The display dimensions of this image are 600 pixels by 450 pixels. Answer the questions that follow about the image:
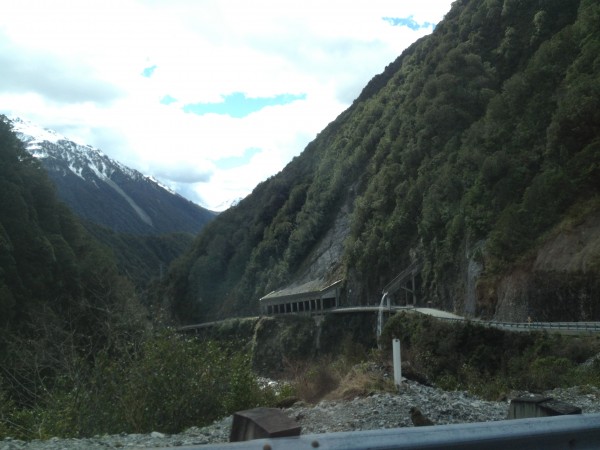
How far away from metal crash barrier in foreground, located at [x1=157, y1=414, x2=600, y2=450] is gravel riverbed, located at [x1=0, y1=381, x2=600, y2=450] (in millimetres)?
3102

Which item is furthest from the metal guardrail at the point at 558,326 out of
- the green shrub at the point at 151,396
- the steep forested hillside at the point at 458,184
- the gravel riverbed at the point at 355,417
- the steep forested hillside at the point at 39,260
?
the steep forested hillside at the point at 39,260

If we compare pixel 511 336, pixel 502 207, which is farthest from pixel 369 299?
pixel 511 336

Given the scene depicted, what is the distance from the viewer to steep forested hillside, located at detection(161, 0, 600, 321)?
3131cm

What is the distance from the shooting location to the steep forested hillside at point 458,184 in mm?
31312

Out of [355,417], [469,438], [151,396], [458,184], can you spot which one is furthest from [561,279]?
[469,438]

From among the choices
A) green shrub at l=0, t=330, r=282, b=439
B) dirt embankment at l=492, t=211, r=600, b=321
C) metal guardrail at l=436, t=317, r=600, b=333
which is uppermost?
dirt embankment at l=492, t=211, r=600, b=321

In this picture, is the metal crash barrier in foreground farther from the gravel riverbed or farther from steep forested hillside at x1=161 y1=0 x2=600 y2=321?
steep forested hillside at x1=161 y1=0 x2=600 y2=321

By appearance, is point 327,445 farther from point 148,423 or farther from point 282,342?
point 282,342

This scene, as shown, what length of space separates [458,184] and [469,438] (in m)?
41.8

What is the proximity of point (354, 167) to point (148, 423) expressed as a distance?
66414mm

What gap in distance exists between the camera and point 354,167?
74.2 metres

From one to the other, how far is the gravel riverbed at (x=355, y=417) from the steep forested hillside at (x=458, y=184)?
736 inches

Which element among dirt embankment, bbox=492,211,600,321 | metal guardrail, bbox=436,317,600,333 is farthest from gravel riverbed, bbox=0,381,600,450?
dirt embankment, bbox=492,211,600,321

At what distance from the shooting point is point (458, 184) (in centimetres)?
4359
